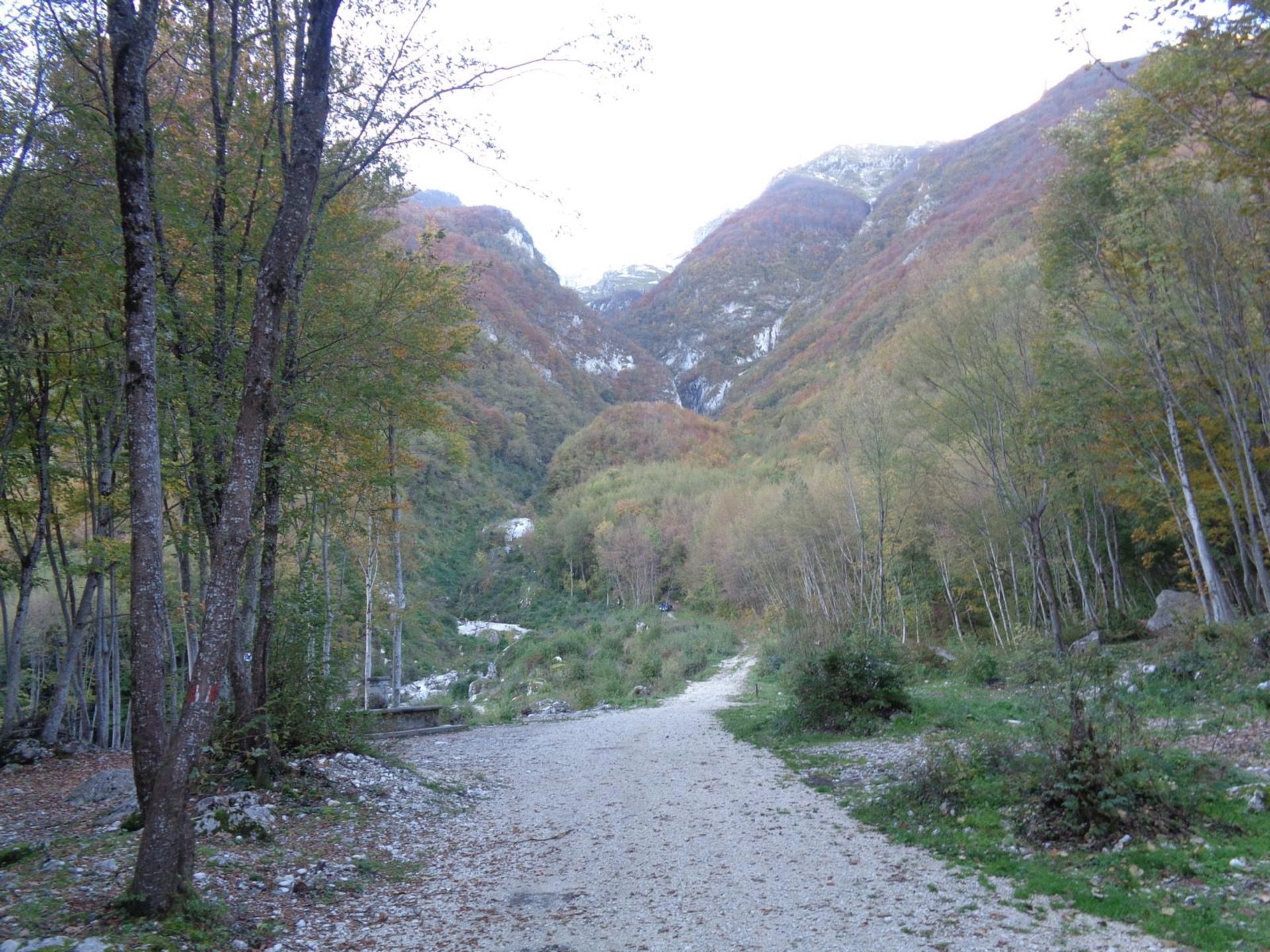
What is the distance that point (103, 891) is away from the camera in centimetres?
425

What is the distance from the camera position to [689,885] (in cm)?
491

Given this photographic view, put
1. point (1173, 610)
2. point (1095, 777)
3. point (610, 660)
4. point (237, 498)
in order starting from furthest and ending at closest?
point (610, 660)
point (1173, 610)
point (1095, 777)
point (237, 498)

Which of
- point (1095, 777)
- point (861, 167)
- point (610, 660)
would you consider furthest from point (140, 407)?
point (861, 167)

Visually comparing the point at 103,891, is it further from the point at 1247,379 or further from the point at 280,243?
the point at 1247,379

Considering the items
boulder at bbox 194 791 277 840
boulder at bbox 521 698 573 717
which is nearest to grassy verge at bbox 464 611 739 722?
boulder at bbox 521 698 573 717

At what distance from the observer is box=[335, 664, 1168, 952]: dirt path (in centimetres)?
389

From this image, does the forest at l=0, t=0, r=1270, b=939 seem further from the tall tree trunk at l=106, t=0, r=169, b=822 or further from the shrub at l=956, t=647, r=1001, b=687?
the shrub at l=956, t=647, r=1001, b=687

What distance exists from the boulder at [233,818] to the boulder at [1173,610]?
16365 millimetres

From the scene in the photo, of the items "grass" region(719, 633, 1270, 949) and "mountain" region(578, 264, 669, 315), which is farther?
"mountain" region(578, 264, 669, 315)

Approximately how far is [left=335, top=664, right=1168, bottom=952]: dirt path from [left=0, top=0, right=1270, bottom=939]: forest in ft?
6.09

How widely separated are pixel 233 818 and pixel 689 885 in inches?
147

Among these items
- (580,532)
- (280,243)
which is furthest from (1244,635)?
(580,532)

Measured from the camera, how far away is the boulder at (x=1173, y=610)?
608 inches

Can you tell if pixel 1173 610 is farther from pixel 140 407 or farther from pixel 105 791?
pixel 105 791
